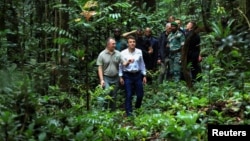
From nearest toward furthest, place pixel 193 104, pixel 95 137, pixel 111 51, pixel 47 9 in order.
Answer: pixel 95 137 < pixel 193 104 < pixel 111 51 < pixel 47 9

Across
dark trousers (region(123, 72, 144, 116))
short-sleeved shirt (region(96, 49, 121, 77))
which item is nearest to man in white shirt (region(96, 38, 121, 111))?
short-sleeved shirt (region(96, 49, 121, 77))

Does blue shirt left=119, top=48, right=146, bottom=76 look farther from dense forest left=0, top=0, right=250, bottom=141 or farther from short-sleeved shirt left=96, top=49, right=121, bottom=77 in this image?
dense forest left=0, top=0, right=250, bottom=141

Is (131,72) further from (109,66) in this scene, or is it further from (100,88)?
(100,88)

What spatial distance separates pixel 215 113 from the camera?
7.72m

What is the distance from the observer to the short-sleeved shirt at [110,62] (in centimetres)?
1053

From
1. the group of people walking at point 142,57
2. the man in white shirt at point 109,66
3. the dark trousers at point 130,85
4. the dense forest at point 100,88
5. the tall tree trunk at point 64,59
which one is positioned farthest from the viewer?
the tall tree trunk at point 64,59

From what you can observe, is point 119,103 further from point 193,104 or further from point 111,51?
point 193,104

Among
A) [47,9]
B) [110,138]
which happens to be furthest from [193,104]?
[47,9]

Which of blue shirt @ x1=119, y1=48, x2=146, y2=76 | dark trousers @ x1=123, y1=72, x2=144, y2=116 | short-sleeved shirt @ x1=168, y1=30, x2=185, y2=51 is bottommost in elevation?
dark trousers @ x1=123, y1=72, x2=144, y2=116

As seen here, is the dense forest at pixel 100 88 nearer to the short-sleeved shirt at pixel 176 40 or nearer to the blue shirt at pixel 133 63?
the blue shirt at pixel 133 63

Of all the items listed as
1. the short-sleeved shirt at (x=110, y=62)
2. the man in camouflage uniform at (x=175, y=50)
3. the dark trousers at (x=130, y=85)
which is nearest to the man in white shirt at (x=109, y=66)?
the short-sleeved shirt at (x=110, y=62)

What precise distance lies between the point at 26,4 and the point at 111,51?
6784 millimetres

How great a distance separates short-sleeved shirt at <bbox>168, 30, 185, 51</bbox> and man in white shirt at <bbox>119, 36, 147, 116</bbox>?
279cm

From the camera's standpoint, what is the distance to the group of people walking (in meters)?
10.2
